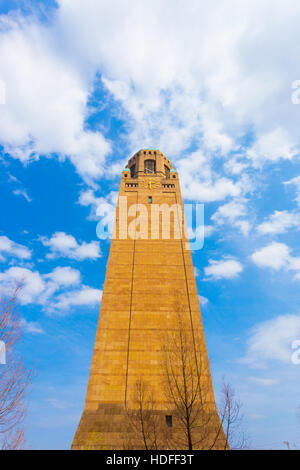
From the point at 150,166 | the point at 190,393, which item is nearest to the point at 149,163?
the point at 150,166

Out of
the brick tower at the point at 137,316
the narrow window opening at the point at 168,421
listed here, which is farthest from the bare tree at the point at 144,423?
the narrow window opening at the point at 168,421

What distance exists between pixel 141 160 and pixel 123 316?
26.5 meters

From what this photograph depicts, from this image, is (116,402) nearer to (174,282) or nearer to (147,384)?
(147,384)

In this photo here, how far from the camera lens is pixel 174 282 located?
24.8 m

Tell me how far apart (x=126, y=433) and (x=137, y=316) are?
8.02m

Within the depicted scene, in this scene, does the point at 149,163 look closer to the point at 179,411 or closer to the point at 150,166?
the point at 150,166

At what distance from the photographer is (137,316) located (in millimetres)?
22406

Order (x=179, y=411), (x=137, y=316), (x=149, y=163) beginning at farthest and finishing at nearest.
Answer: (x=149, y=163) < (x=137, y=316) < (x=179, y=411)

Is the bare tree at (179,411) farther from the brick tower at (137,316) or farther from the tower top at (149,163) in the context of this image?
the tower top at (149,163)

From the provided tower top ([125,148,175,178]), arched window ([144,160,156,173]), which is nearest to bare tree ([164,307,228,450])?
tower top ([125,148,175,178])

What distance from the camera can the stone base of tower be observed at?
52.0 ft

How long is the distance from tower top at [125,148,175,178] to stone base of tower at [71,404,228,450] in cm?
2951

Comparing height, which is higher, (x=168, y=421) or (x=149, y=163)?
(x=149, y=163)
